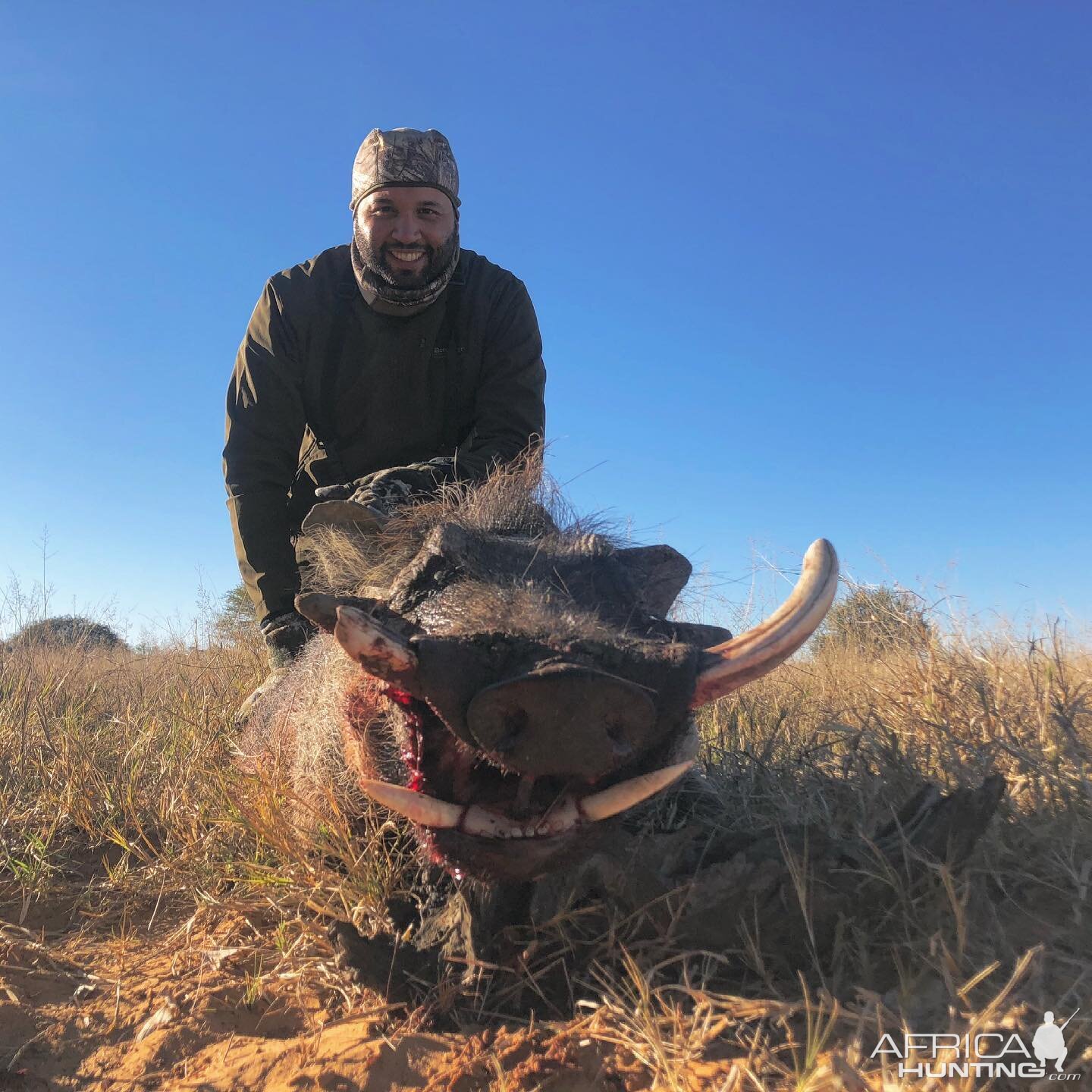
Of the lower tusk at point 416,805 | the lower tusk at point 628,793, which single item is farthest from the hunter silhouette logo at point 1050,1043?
the lower tusk at point 416,805

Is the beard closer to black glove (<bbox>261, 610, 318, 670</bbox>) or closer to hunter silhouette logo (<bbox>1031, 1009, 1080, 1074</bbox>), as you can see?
black glove (<bbox>261, 610, 318, 670</bbox>)

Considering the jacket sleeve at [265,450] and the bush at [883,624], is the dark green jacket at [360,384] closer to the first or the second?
the jacket sleeve at [265,450]

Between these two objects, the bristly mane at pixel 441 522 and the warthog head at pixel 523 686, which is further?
the bristly mane at pixel 441 522

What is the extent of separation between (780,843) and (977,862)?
0.44 m

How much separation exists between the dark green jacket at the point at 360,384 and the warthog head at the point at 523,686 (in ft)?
6.37

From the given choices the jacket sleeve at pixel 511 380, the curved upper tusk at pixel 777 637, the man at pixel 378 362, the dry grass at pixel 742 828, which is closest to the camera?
the dry grass at pixel 742 828

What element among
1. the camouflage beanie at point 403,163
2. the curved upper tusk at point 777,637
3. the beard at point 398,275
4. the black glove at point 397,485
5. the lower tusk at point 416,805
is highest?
the camouflage beanie at point 403,163

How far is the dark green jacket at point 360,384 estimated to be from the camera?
4.05 meters

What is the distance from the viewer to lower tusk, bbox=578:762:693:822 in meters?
1.62

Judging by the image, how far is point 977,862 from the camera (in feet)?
6.49

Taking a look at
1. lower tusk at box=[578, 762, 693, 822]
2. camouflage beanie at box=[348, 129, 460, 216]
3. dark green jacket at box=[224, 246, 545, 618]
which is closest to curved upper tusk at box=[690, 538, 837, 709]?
lower tusk at box=[578, 762, 693, 822]

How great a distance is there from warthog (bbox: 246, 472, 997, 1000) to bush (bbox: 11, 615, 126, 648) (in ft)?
17.6

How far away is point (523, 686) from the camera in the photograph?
1449mm

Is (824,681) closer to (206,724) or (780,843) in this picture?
(780,843)
